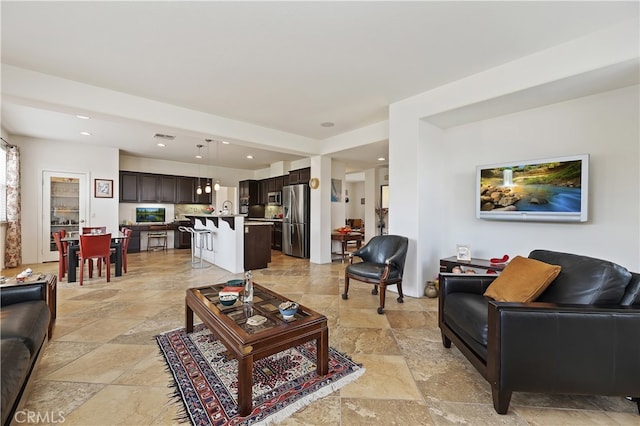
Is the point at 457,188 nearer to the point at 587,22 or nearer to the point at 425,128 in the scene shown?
the point at 425,128

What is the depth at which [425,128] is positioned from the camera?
12.3 feet

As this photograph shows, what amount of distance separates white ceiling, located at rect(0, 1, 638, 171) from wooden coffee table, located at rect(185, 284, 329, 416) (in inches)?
90.9

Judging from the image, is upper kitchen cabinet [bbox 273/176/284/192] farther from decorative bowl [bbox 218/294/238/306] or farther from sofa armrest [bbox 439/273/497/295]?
sofa armrest [bbox 439/273/497/295]

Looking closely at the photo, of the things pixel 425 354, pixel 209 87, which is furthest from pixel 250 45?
pixel 425 354

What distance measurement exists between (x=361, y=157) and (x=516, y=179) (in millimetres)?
3406

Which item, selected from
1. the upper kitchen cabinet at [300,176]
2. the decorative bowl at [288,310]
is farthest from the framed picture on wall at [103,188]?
the decorative bowl at [288,310]

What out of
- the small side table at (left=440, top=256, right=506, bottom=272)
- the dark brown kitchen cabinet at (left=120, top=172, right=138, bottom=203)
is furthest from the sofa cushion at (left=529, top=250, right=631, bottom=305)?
the dark brown kitchen cabinet at (left=120, top=172, right=138, bottom=203)

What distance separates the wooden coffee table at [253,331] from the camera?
60.3 inches

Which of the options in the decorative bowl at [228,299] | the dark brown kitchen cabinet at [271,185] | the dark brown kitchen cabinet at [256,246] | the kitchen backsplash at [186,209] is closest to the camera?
the decorative bowl at [228,299]

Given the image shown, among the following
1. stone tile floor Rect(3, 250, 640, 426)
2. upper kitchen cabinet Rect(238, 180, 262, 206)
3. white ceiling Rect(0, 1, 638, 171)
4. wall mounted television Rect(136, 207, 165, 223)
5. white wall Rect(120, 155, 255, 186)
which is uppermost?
white ceiling Rect(0, 1, 638, 171)

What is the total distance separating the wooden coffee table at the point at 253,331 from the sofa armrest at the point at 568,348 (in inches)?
43.7

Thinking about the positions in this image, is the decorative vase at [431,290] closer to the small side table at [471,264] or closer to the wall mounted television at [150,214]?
the small side table at [471,264]

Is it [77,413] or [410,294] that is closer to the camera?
[77,413]

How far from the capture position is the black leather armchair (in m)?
3.23
